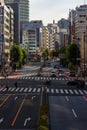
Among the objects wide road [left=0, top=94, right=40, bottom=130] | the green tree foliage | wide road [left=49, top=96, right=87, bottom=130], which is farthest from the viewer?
the green tree foliage

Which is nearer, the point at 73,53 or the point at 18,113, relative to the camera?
the point at 18,113

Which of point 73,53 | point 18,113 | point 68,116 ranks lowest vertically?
point 18,113

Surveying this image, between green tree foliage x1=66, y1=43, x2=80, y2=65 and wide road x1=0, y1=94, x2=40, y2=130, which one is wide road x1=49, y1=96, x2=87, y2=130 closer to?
wide road x1=0, y1=94, x2=40, y2=130

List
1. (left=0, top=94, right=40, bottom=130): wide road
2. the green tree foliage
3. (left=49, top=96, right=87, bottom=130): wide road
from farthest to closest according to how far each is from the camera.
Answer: the green tree foliage < (left=0, top=94, right=40, bottom=130): wide road < (left=49, top=96, right=87, bottom=130): wide road

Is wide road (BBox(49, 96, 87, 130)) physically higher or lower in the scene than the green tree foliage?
lower

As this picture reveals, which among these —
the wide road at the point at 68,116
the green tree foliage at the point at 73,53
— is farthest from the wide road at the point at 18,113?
the green tree foliage at the point at 73,53

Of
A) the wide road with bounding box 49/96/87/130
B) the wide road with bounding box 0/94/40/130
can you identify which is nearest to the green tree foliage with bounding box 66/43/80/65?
the wide road with bounding box 0/94/40/130

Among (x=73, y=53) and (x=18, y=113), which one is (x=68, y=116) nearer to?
(x=18, y=113)

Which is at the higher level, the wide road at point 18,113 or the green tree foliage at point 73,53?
the green tree foliage at point 73,53

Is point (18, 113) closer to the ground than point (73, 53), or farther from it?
closer to the ground

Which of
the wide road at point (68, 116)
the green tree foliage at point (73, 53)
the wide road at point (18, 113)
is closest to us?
the wide road at point (68, 116)

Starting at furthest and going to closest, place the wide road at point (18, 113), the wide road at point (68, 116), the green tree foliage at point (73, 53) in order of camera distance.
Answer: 1. the green tree foliage at point (73, 53)
2. the wide road at point (18, 113)
3. the wide road at point (68, 116)

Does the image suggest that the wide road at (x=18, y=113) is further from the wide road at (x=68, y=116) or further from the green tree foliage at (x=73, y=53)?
the green tree foliage at (x=73, y=53)

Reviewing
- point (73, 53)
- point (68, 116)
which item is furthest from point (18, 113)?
point (73, 53)
